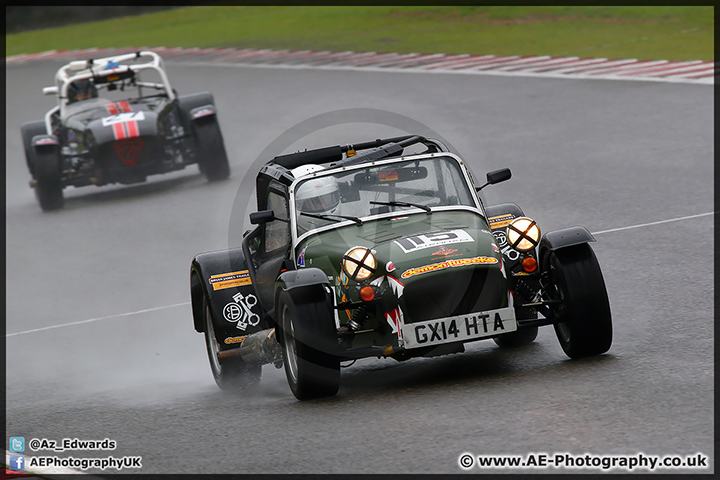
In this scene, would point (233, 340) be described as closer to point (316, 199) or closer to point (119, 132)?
point (316, 199)

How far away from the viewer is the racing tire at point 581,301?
6.74m

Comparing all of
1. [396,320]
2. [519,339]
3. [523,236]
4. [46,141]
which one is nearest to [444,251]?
[396,320]

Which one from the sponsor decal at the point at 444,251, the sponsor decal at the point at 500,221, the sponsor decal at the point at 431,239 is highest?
the sponsor decal at the point at 431,239

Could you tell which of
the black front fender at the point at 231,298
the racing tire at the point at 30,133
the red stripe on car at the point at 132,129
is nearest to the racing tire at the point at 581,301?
the black front fender at the point at 231,298

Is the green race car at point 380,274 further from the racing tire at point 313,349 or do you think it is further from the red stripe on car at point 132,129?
the red stripe on car at point 132,129

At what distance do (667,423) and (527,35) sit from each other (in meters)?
23.8

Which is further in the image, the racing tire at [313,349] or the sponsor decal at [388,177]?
the sponsor decal at [388,177]

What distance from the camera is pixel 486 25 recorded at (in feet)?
103

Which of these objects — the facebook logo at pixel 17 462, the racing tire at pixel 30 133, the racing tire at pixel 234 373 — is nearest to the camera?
the facebook logo at pixel 17 462

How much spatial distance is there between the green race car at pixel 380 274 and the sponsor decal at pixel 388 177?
0.04 ft

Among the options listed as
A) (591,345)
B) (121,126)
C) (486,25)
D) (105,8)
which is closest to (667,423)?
(591,345)

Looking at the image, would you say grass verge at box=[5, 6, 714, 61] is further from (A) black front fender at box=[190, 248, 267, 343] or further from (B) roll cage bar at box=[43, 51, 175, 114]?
(A) black front fender at box=[190, 248, 267, 343]

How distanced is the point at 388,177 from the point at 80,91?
1080 cm

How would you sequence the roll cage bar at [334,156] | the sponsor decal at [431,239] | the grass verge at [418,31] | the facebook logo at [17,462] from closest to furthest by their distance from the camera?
the facebook logo at [17,462]
the sponsor decal at [431,239]
the roll cage bar at [334,156]
the grass verge at [418,31]
